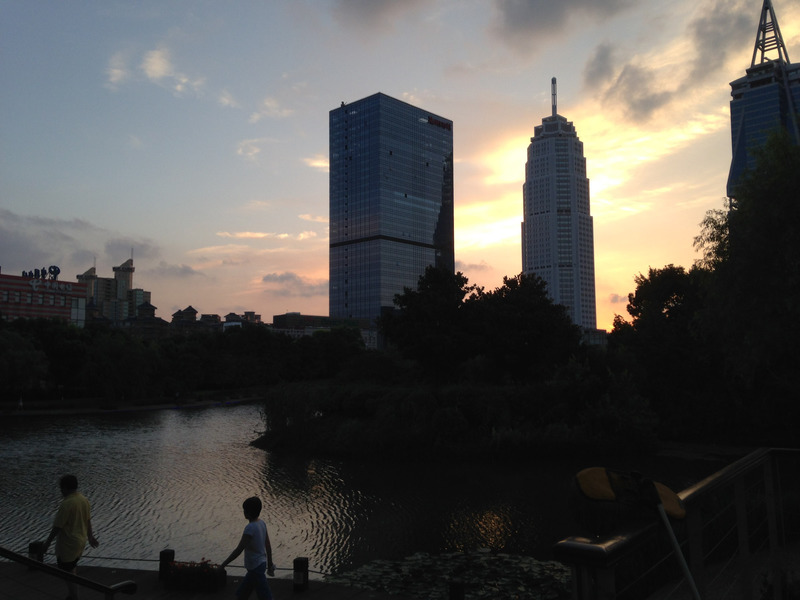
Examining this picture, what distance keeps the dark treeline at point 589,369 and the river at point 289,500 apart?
89.1 inches

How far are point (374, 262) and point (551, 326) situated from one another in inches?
5736

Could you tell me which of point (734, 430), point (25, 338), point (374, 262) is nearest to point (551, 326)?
point (734, 430)

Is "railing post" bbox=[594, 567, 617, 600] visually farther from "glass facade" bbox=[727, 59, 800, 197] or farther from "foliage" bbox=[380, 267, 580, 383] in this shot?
"glass facade" bbox=[727, 59, 800, 197]

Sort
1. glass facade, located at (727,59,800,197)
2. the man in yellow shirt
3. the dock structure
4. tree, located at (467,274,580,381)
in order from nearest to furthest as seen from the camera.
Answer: the man in yellow shirt → the dock structure → tree, located at (467,274,580,381) → glass facade, located at (727,59,800,197)

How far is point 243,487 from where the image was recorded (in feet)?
83.1

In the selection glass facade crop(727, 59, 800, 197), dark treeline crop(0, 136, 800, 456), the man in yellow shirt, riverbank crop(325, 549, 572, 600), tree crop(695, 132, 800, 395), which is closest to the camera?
the man in yellow shirt

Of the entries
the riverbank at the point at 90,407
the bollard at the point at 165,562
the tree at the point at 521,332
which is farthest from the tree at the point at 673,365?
the riverbank at the point at 90,407

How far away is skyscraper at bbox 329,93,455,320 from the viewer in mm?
185500

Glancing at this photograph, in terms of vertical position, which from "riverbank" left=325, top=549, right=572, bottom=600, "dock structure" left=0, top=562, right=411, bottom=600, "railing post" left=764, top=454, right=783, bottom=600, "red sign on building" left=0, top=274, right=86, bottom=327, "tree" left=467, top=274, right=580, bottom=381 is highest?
"red sign on building" left=0, top=274, right=86, bottom=327

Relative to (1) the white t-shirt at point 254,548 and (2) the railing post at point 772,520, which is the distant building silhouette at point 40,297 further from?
(2) the railing post at point 772,520

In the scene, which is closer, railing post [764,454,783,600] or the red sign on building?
railing post [764,454,783,600]

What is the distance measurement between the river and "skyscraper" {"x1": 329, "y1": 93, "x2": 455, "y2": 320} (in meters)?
150

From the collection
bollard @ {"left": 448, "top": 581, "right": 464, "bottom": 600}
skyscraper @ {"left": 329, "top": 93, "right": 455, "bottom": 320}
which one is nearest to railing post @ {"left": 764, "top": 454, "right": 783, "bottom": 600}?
bollard @ {"left": 448, "top": 581, "right": 464, "bottom": 600}

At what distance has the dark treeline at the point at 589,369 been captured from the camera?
63.2 feet
